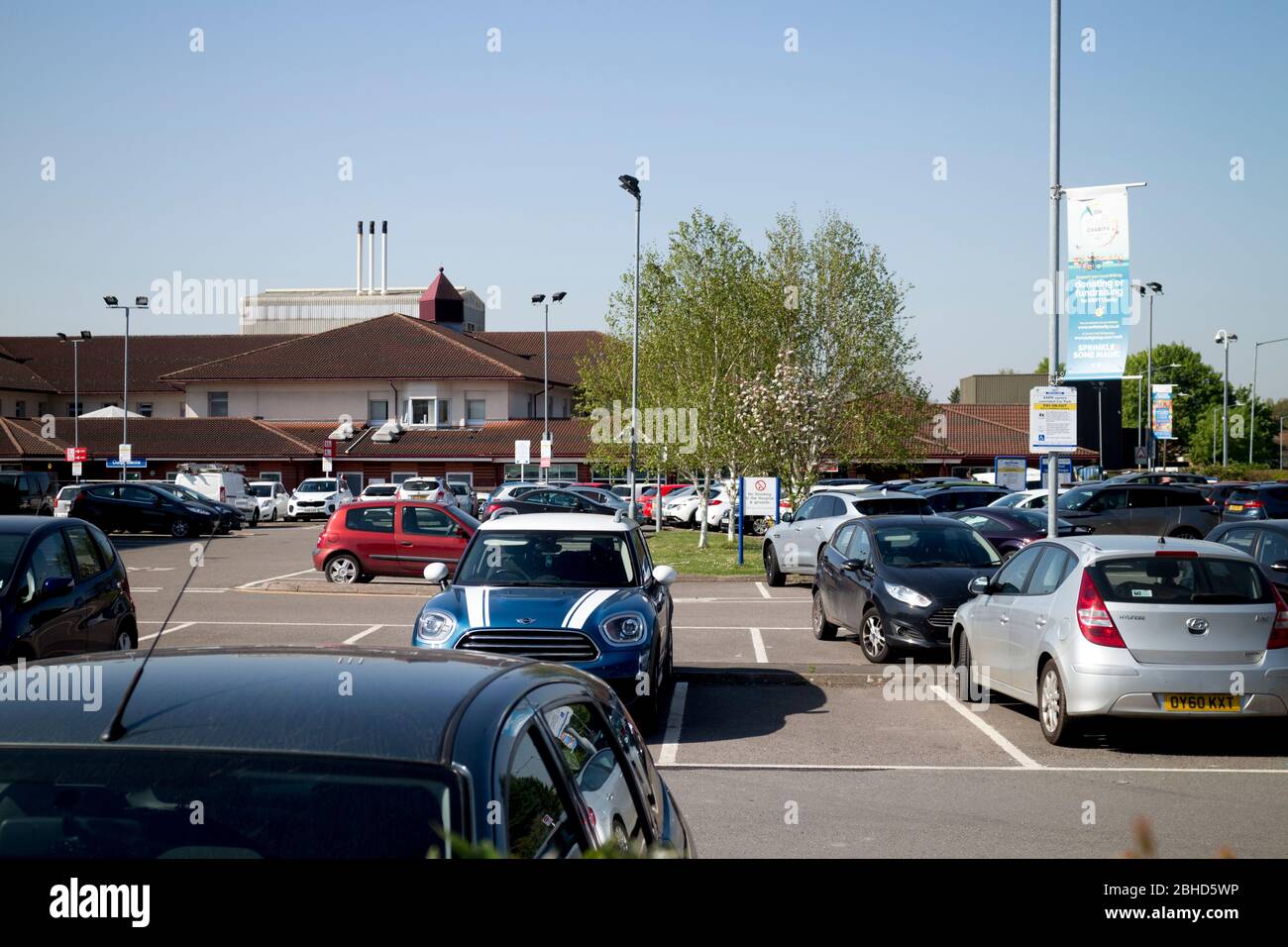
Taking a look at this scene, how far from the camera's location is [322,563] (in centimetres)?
2394

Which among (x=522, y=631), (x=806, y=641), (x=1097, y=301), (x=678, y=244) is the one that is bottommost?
(x=806, y=641)

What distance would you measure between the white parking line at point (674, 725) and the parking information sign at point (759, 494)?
15878 mm

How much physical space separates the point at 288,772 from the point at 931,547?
12963mm

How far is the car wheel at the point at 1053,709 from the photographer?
9625 mm

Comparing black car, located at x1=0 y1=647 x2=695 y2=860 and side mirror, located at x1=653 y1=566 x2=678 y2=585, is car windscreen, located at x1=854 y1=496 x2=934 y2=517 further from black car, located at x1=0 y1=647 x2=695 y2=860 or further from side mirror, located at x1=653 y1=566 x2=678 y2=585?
black car, located at x1=0 y1=647 x2=695 y2=860

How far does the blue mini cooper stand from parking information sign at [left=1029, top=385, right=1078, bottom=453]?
6.22 meters

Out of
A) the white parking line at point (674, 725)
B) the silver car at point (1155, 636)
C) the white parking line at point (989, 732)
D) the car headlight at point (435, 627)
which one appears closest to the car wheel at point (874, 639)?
the white parking line at point (989, 732)

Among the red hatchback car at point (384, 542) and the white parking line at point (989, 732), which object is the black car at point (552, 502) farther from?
the white parking line at point (989, 732)

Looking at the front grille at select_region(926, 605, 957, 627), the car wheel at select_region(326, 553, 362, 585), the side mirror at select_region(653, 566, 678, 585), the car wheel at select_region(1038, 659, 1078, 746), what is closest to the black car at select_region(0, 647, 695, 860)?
the car wheel at select_region(1038, 659, 1078, 746)
